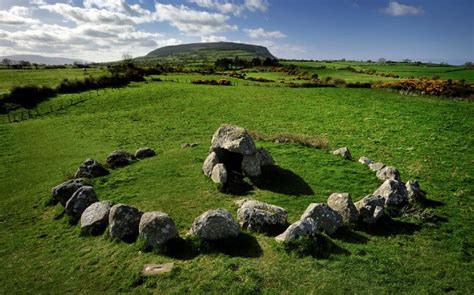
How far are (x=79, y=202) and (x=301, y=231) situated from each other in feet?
40.0

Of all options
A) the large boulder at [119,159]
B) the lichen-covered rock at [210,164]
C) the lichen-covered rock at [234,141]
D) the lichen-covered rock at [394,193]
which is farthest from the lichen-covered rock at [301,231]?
the large boulder at [119,159]

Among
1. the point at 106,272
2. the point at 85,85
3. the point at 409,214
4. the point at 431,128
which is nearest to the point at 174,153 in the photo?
the point at 106,272

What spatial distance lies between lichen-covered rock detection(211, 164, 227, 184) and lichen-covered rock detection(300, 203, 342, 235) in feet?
22.2

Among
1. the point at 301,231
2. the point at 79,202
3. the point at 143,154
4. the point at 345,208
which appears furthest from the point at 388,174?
the point at 143,154

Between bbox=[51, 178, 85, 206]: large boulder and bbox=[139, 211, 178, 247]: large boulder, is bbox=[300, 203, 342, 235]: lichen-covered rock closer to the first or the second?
bbox=[139, 211, 178, 247]: large boulder

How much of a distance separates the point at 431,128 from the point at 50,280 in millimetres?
40005

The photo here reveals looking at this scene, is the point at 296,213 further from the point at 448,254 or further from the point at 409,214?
the point at 448,254

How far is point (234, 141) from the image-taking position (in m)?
22.5

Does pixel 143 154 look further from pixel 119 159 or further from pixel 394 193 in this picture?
pixel 394 193

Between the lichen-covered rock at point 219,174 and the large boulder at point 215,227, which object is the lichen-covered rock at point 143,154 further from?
the large boulder at point 215,227

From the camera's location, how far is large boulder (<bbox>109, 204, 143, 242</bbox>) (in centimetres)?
1550

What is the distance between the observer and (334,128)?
41.8 metres

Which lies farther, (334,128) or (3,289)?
(334,128)

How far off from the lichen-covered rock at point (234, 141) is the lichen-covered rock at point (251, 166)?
362 millimetres
